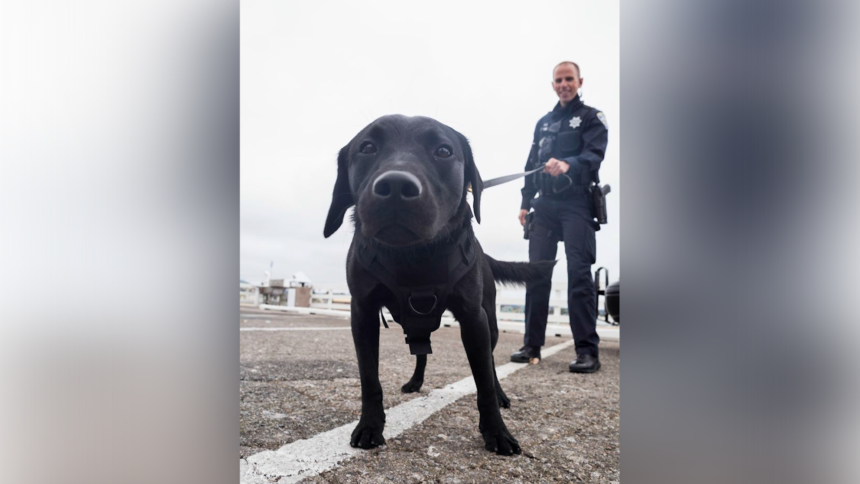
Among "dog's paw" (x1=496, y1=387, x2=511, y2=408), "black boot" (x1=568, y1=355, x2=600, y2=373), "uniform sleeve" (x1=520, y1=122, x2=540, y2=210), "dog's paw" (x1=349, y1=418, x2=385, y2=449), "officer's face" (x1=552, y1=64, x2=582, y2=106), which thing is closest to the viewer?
"dog's paw" (x1=349, y1=418, x2=385, y2=449)

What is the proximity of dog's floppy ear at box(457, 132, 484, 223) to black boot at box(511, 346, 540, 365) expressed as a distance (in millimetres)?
1605

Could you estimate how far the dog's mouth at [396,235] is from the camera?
97 centimetres

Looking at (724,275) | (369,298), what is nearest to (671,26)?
(724,275)

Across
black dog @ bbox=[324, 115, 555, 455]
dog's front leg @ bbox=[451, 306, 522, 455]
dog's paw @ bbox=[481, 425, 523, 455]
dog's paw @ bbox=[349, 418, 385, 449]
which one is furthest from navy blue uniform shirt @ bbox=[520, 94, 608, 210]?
dog's paw @ bbox=[349, 418, 385, 449]

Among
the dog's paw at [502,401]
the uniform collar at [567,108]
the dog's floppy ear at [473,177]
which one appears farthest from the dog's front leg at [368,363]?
the uniform collar at [567,108]

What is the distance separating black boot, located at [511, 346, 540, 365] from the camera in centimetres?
258

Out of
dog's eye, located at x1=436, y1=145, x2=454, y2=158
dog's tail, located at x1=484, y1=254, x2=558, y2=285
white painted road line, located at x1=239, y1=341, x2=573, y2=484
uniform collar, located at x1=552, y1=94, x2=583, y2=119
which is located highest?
uniform collar, located at x1=552, y1=94, x2=583, y2=119

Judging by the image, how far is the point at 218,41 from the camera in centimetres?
65

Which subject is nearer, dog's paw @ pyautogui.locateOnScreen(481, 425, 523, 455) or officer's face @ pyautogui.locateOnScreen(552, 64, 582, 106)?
dog's paw @ pyautogui.locateOnScreen(481, 425, 523, 455)

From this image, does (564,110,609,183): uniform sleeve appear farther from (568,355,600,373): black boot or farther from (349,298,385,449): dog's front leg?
(568,355,600,373): black boot

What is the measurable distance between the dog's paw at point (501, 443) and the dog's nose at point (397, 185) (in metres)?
0.73

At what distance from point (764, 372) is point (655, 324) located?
0.15 meters

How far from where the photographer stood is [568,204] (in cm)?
231

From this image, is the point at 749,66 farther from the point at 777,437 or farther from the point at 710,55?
the point at 777,437
